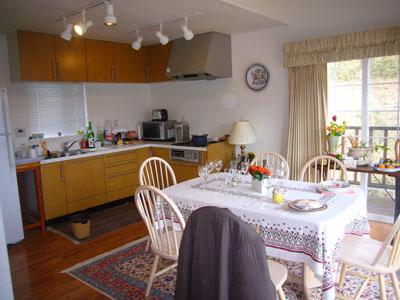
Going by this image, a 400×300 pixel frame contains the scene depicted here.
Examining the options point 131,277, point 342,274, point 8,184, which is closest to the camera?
point 342,274

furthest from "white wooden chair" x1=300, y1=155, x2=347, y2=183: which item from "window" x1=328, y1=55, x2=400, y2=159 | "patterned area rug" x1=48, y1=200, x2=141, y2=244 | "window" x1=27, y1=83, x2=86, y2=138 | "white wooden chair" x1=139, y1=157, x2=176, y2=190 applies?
"window" x1=27, y1=83, x2=86, y2=138

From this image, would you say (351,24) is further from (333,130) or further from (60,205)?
(60,205)

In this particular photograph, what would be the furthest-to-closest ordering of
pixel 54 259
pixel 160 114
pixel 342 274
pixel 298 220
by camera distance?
pixel 160 114 → pixel 54 259 → pixel 342 274 → pixel 298 220

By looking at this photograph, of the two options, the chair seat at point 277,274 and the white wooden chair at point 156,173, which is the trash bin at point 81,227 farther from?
the chair seat at point 277,274

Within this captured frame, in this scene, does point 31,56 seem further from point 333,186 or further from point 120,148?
point 333,186

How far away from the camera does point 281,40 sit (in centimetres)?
400

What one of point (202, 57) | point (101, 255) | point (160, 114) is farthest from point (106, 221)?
point (202, 57)

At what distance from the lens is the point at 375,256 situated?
2.05m

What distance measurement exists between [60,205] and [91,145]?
3.21 ft

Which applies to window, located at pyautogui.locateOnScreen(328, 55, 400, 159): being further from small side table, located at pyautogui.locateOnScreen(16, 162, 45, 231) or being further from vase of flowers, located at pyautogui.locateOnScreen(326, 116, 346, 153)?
small side table, located at pyautogui.locateOnScreen(16, 162, 45, 231)

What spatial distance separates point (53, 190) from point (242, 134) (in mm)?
2312

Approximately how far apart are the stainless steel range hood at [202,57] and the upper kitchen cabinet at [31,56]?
144 centimetres

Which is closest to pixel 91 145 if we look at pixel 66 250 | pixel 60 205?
pixel 60 205

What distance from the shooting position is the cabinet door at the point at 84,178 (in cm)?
407
